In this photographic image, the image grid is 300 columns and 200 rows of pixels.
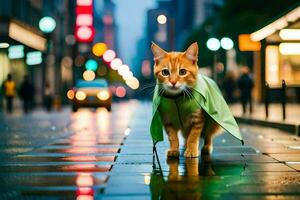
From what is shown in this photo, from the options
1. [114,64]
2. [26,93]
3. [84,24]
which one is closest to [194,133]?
[26,93]

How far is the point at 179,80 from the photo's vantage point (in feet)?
27.9

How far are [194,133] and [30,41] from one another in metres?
31.7

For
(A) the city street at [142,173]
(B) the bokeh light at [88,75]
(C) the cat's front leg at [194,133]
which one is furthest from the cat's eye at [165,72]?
(B) the bokeh light at [88,75]

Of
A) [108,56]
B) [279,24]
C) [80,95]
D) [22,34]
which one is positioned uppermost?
[108,56]

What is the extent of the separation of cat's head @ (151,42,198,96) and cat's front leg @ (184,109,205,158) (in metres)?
0.43

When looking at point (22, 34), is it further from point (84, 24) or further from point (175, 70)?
point (175, 70)

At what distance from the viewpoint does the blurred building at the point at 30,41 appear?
35406mm

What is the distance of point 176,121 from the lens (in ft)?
29.3

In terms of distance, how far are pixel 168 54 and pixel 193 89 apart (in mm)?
571

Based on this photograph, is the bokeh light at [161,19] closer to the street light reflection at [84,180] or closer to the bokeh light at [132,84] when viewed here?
the street light reflection at [84,180]

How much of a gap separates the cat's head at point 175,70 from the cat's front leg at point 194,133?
432 mm

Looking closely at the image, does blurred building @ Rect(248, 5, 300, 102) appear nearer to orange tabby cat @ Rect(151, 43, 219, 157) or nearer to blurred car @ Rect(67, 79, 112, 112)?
blurred car @ Rect(67, 79, 112, 112)

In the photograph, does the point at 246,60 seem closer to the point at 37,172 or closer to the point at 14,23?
the point at 14,23

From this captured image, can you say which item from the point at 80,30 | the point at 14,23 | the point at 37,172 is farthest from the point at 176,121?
the point at 80,30
